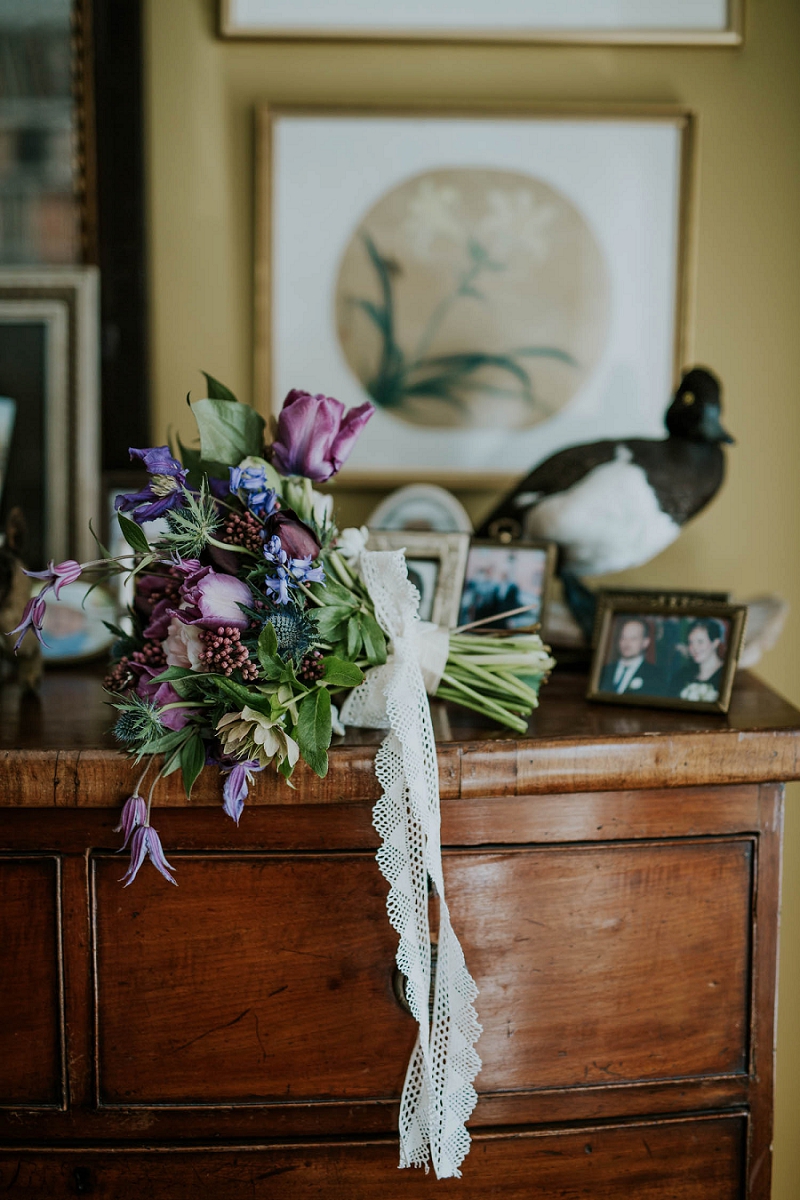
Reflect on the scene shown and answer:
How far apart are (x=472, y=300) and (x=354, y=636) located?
64 centimetres

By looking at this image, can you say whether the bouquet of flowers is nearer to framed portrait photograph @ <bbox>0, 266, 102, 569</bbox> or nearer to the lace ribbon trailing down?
the lace ribbon trailing down

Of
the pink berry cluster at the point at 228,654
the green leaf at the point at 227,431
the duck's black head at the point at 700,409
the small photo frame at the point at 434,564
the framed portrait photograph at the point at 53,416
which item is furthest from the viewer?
the framed portrait photograph at the point at 53,416

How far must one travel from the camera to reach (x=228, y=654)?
2.24ft

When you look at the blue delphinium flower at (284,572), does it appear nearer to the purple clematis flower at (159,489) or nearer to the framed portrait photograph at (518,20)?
the purple clematis flower at (159,489)

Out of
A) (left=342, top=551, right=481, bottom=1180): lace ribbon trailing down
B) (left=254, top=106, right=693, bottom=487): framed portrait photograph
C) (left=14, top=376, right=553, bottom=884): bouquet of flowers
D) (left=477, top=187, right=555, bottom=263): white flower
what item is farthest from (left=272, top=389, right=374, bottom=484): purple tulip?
(left=477, top=187, right=555, bottom=263): white flower

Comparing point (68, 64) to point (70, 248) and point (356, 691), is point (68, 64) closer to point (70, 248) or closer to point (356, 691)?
point (70, 248)

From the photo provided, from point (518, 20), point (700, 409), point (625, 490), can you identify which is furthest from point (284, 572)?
point (518, 20)

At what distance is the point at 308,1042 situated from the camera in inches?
30.8

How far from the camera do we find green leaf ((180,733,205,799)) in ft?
2.33

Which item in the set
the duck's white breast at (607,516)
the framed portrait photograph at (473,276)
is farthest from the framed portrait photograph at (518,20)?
the duck's white breast at (607,516)

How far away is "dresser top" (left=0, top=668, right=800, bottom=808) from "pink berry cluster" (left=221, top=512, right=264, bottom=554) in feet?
0.61

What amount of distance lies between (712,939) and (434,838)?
0.30 meters

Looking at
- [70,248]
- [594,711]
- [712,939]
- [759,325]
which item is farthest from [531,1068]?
[70,248]

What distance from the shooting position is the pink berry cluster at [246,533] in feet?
2.39
